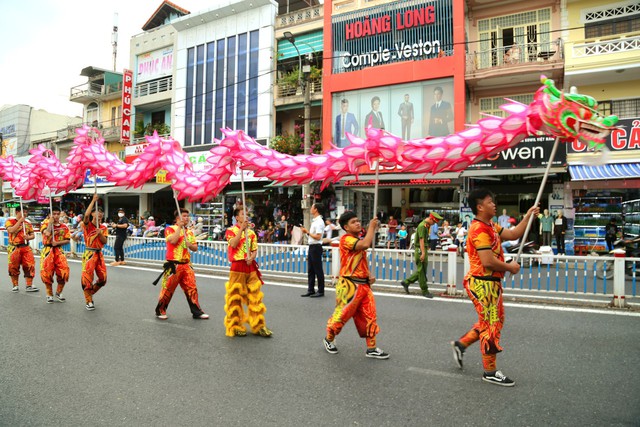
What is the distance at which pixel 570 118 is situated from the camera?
3.77 m

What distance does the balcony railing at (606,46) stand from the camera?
46.3 feet

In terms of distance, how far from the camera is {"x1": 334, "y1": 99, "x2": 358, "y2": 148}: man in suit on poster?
18.4m

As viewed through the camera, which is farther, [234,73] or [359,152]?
[234,73]

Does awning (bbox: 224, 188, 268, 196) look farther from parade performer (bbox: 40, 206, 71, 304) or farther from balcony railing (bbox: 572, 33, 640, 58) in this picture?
balcony railing (bbox: 572, 33, 640, 58)

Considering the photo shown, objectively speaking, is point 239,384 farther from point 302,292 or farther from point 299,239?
point 299,239

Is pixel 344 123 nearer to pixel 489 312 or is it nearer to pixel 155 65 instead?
pixel 155 65

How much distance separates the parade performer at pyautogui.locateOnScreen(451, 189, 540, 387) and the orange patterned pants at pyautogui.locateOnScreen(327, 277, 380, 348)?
1048 mm

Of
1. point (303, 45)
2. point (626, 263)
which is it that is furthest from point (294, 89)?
point (626, 263)

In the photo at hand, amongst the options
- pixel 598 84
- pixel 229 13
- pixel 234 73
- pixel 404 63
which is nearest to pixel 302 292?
pixel 404 63

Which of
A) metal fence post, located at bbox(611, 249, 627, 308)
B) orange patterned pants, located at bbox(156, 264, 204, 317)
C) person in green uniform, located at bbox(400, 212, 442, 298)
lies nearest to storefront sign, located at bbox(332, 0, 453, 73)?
person in green uniform, located at bbox(400, 212, 442, 298)

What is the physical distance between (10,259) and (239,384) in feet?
23.7

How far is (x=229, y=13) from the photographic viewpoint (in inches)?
883

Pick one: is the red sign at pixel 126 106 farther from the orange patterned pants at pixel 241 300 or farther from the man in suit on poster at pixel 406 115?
the orange patterned pants at pixel 241 300

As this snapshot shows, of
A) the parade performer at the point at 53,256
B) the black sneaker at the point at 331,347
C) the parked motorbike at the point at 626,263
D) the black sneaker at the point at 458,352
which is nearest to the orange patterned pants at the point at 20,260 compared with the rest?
the parade performer at the point at 53,256
